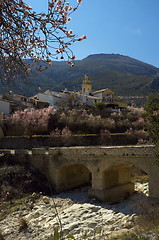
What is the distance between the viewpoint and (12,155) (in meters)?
24.1

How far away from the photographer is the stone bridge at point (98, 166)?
15.7 meters

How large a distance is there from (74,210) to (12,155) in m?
10.1

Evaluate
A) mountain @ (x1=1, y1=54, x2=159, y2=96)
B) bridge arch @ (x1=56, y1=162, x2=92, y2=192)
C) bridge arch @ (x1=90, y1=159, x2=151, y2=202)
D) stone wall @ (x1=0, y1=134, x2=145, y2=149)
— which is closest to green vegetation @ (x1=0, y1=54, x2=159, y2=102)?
mountain @ (x1=1, y1=54, x2=159, y2=96)

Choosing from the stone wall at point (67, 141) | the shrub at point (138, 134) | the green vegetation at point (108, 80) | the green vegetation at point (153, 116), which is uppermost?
the green vegetation at point (108, 80)

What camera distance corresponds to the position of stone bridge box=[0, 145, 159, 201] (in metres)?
A: 15.7

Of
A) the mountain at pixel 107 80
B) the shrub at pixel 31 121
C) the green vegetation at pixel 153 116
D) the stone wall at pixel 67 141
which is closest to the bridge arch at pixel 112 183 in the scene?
the green vegetation at pixel 153 116

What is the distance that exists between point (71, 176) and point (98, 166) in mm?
5154

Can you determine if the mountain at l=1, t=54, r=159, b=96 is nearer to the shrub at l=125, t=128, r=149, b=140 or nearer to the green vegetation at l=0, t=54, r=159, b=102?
the green vegetation at l=0, t=54, r=159, b=102

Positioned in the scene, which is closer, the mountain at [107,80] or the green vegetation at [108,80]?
the green vegetation at [108,80]

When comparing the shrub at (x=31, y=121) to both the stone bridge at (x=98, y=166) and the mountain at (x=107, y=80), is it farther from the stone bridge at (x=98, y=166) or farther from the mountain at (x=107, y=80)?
the stone bridge at (x=98, y=166)

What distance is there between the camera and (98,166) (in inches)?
711

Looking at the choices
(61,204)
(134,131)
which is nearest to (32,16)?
(61,204)

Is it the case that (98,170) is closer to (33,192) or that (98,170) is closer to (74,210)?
(74,210)

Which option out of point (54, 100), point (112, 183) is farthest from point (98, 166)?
point (54, 100)
